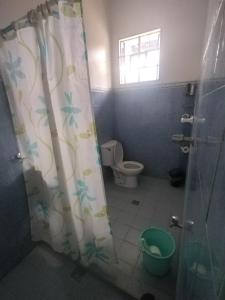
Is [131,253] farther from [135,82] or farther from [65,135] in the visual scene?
[135,82]

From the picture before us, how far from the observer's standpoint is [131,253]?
1348 mm

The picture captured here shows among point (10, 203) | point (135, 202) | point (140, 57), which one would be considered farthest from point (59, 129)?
point (140, 57)

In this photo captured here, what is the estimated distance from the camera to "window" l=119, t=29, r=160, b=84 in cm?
224

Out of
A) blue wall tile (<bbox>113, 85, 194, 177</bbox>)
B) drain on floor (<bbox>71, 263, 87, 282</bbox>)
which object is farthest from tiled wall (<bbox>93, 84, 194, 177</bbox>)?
drain on floor (<bbox>71, 263, 87, 282</bbox>)

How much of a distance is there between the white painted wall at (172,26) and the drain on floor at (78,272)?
2401 millimetres

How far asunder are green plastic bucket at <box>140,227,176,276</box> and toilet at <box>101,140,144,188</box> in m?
1.03

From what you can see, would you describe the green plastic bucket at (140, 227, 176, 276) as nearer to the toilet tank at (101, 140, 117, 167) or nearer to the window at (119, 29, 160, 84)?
the toilet tank at (101, 140, 117, 167)

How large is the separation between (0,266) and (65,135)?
3.84 ft

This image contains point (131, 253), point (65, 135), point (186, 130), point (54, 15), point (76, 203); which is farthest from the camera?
point (186, 130)

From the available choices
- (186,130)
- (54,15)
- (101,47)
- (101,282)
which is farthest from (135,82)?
(101,282)

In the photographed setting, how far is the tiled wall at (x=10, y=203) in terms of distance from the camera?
1.11 metres

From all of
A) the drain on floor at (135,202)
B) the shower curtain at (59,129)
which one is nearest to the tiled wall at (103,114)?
the drain on floor at (135,202)

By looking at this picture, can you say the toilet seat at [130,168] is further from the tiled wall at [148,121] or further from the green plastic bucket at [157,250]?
the green plastic bucket at [157,250]

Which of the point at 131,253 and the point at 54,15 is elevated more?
the point at 54,15
